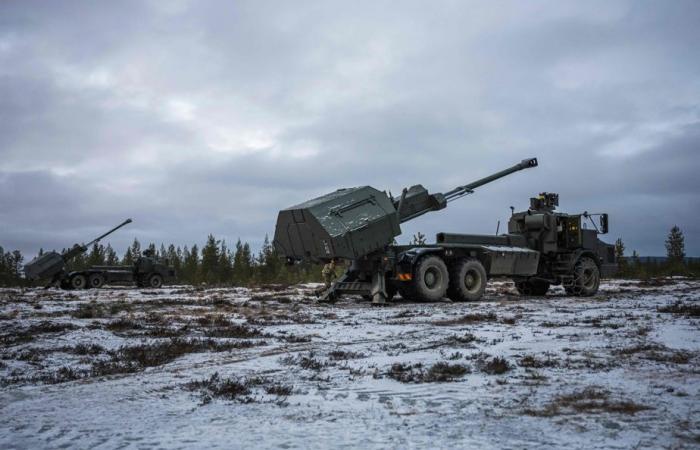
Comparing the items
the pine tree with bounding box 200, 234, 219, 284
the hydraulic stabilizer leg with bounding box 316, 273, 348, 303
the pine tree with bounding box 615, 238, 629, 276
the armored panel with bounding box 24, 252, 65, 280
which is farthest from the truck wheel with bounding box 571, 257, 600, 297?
the pine tree with bounding box 200, 234, 219, 284

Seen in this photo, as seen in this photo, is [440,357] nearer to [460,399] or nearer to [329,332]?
[460,399]

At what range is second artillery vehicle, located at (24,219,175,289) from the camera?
92.9ft

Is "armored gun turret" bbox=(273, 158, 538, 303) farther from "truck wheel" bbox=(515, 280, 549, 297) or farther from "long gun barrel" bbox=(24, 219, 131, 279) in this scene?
"long gun barrel" bbox=(24, 219, 131, 279)

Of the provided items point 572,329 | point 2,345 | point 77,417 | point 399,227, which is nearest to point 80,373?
point 77,417

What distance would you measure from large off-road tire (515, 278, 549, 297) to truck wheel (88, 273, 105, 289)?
857 inches

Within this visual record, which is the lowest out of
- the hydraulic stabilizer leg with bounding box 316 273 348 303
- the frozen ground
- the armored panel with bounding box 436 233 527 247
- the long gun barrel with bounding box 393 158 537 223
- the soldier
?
the frozen ground

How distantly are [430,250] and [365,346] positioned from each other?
8.47m

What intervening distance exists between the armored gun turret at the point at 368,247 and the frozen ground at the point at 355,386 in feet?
16.5

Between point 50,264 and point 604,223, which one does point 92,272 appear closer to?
point 50,264

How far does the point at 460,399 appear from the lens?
14.6 ft

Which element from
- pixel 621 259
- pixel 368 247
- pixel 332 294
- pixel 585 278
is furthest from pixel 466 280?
pixel 621 259

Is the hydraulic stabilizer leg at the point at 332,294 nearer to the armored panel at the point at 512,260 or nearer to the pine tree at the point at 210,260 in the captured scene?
the armored panel at the point at 512,260

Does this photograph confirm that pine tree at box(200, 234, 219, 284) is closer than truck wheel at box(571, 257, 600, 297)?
No

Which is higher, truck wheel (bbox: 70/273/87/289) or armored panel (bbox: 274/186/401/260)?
armored panel (bbox: 274/186/401/260)
